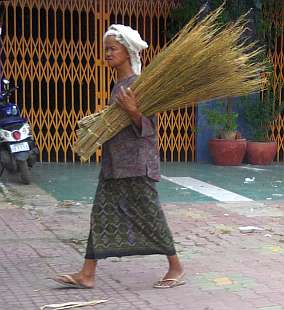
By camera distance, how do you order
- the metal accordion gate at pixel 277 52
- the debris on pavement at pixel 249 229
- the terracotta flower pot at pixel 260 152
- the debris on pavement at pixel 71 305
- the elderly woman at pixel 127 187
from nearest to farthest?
the debris on pavement at pixel 71 305 < the elderly woman at pixel 127 187 < the debris on pavement at pixel 249 229 < the terracotta flower pot at pixel 260 152 < the metal accordion gate at pixel 277 52

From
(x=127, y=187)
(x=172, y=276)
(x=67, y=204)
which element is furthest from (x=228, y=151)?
(x=127, y=187)

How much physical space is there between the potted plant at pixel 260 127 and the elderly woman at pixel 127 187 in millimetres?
6219

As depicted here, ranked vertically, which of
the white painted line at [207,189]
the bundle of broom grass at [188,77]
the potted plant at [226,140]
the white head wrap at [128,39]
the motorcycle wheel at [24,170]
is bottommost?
the white painted line at [207,189]

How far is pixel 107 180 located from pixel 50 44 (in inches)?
237

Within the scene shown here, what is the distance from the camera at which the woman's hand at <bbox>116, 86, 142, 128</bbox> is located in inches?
172

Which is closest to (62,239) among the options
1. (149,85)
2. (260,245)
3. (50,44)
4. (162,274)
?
(162,274)

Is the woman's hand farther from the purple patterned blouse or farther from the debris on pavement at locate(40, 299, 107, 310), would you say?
the debris on pavement at locate(40, 299, 107, 310)

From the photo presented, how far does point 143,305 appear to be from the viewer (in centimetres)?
431

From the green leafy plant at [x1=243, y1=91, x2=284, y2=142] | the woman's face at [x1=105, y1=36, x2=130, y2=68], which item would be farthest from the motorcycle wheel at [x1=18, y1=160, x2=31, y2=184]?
the woman's face at [x1=105, y1=36, x2=130, y2=68]

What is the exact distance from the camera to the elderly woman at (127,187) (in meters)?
4.47

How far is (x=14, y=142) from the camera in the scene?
27.5 ft

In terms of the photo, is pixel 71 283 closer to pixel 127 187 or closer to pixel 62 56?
pixel 127 187

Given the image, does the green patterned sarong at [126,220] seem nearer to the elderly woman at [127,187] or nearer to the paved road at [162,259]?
the elderly woman at [127,187]

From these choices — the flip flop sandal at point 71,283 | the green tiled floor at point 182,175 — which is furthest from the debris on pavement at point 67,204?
the flip flop sandal at point 71,283
